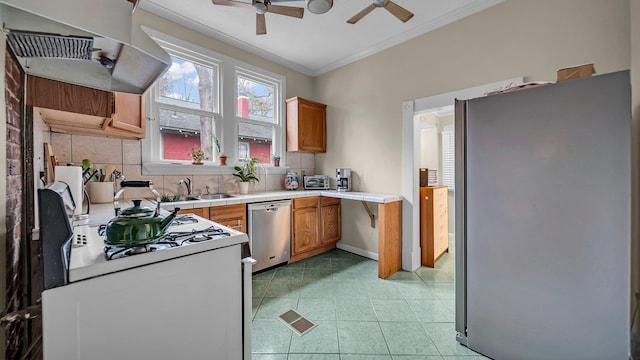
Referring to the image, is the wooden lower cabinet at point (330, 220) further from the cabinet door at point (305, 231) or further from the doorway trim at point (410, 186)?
the doorway trim at point (410, 186)

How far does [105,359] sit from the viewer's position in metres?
0.84

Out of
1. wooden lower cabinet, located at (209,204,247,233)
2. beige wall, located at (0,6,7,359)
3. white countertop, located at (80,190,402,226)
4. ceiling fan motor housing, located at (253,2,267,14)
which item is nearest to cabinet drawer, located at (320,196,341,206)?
white countertop, located at (80,190,402,226)

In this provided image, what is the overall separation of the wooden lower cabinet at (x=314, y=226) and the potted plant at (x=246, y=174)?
653 mm

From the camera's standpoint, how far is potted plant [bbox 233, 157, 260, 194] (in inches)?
126

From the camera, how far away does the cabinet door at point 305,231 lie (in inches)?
126

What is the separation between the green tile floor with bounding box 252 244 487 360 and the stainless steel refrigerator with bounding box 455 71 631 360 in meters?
0.32

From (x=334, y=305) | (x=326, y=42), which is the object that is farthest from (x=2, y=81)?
(x=326, y=42)

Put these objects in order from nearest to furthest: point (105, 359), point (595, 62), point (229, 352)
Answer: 1. point (105, 359)
2. point (229, 352)
3. point (595, 62)

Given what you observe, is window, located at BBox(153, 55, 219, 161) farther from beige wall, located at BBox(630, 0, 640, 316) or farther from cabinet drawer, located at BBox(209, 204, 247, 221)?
beige wall, located at BBox(630, 0, 640, 316)

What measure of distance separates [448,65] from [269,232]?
2736 mm

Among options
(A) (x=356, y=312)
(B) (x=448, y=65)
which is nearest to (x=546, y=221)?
(A) (x=356, y=312)

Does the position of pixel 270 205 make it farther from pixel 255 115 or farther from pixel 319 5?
pixel 319 5

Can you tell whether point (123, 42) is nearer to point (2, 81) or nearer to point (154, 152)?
point (2, 81)

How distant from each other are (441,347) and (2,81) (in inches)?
104
